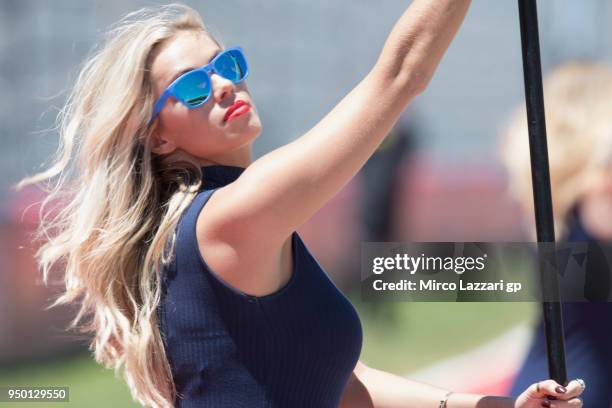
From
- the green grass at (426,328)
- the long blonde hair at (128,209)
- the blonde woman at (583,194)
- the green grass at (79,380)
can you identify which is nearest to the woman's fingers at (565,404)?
the long blonde hair at (128,209)

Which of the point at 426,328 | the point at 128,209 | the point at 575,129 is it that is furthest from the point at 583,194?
the point at 128,209

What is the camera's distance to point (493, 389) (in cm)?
366

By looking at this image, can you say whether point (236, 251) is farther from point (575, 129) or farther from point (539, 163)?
point (575, 129)

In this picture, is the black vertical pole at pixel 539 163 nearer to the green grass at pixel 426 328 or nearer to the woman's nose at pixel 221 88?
the woman's nose at pixel 221 88

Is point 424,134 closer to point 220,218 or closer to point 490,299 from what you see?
point 490,299

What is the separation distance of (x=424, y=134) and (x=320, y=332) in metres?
2.46

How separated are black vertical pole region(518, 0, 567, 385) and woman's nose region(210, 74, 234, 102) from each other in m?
0.43

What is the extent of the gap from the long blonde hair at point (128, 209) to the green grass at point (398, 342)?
2409 millimetres

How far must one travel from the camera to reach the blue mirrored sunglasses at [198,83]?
4.42ft

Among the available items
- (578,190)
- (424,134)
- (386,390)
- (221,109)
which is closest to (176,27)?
(221,109)

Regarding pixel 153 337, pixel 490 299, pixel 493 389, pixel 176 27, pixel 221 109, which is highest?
pixel 176 27

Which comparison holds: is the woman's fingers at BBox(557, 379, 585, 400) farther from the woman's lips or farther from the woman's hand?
the woman's lips

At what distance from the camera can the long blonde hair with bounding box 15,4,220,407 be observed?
129 centimetres

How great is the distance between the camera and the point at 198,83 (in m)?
1.35
